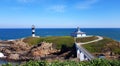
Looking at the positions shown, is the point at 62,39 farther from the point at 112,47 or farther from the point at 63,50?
the point at 112,47

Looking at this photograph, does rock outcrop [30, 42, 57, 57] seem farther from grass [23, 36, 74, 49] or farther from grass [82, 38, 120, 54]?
grass [82, 38, 120, 54]

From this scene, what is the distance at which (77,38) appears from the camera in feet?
366

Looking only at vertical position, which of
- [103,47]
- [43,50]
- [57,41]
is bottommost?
[43,50]

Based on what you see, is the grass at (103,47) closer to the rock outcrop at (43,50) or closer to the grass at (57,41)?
the grass at (57,41)

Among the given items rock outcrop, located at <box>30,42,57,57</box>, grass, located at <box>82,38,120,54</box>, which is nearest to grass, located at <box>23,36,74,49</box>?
rock outcrop, located at <box>30,42,57,57</box>

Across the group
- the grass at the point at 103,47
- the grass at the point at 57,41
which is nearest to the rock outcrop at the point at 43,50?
the grass at the point at 57,41

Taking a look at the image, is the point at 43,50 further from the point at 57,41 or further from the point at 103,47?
the point at 103,47

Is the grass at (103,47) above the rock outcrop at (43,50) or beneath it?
above

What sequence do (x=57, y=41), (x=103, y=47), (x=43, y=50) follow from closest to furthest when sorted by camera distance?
1. (x=103, y=47)
2. (x=43, y=50)
3. (x=57, y=41)

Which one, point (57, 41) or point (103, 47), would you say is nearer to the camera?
point (103, 47)

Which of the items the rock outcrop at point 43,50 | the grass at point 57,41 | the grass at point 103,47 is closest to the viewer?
the grass at point 103,47

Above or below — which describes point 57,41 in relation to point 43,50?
above

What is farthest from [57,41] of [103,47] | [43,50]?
[103,47]

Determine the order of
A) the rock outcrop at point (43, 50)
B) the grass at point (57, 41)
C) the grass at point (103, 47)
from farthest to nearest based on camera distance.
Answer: the grass at point (57, 41), the rock outcrop at point (43, 50), the grass at point (103, 47)
